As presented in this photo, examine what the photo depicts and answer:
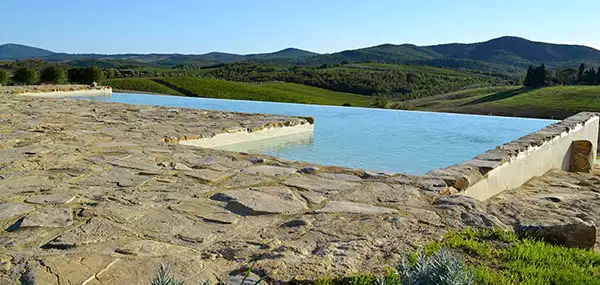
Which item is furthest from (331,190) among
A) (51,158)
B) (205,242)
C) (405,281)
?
(51,158)

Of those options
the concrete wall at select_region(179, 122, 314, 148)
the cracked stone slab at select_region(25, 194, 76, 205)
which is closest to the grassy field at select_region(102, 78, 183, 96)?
the concrete wall at select_region(179, 122, 314, 148)

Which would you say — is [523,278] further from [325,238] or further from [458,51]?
[458,51]

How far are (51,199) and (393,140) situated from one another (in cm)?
541

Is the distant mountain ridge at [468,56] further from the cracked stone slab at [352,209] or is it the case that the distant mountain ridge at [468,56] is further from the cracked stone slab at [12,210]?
the cracked stone slab at [12,210]

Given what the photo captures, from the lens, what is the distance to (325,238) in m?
2.29

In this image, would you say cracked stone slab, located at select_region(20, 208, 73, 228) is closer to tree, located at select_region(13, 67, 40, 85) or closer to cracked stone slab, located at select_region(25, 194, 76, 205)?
cracked stone slab, located at select_region(25, 194, 76, 205)

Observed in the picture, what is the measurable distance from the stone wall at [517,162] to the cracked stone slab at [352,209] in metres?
0.80

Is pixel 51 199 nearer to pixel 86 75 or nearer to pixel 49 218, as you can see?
pixel 49 218

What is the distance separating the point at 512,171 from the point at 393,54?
109 metres

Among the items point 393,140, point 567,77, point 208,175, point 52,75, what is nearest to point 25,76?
point 52,75

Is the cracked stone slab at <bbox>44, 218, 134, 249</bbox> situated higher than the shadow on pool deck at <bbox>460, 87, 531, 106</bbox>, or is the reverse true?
the shadow on pool deck at <bbox>460, 87, 531, 106</bbox>

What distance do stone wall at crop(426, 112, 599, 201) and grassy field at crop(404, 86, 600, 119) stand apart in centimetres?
1516

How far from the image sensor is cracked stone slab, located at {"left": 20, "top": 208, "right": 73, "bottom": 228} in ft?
7.68

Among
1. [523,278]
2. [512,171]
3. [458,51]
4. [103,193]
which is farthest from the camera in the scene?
[458,51]
